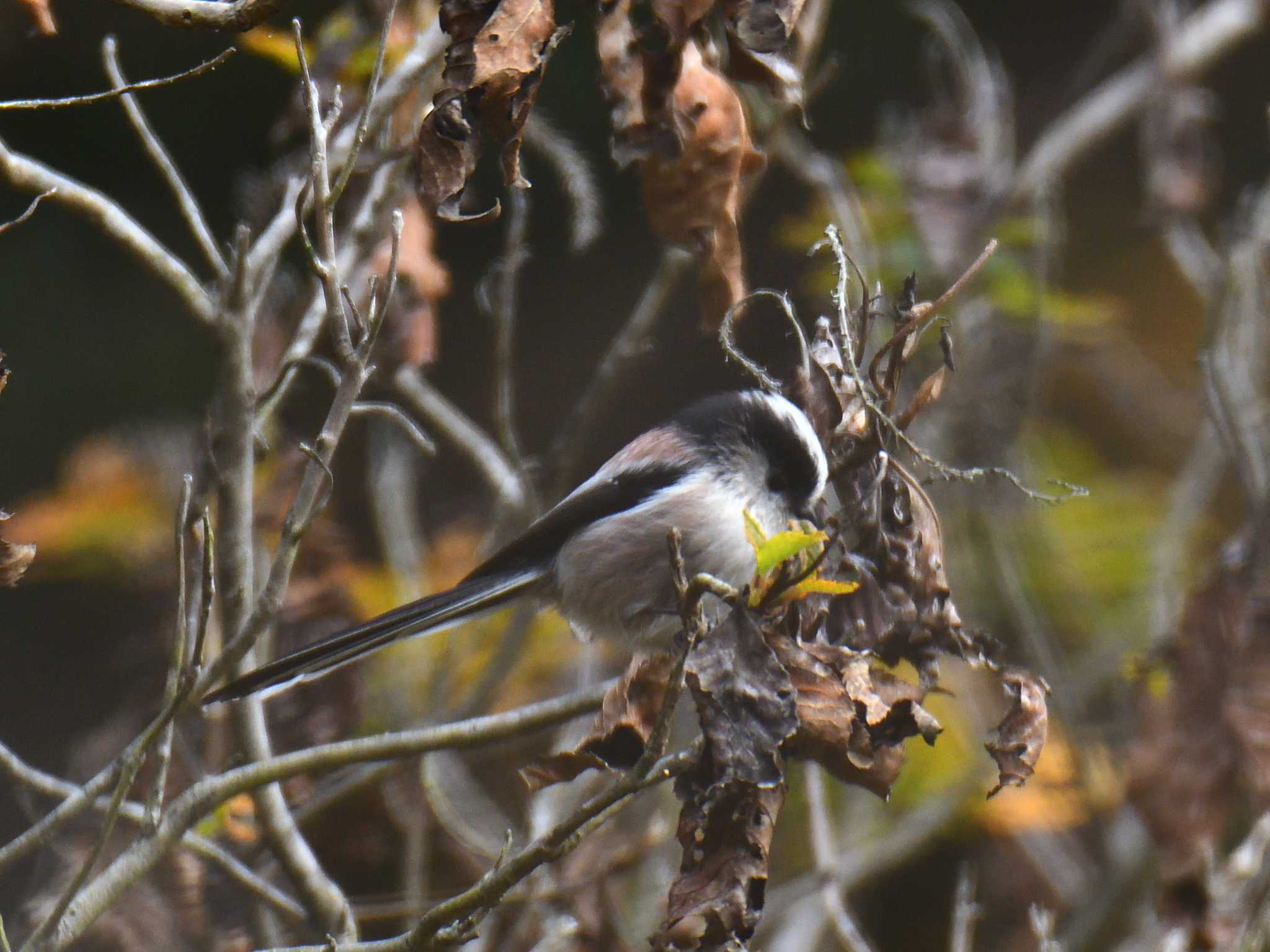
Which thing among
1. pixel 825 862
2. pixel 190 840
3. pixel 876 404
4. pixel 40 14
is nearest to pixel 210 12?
pixel 40 14

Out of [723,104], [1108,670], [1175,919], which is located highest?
[723,104]

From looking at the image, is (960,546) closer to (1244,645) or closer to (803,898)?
(803,898)

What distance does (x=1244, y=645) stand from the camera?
2.57m

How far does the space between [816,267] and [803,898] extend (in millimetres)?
2162


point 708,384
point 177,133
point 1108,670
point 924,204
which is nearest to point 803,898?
point 1108,670

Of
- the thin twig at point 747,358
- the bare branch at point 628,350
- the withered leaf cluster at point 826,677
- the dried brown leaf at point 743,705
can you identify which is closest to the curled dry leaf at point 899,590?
the withered leaf cluster at point 826,677

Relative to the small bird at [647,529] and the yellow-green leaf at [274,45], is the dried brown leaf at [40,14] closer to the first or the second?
the yellow-green leaf at [274,45]

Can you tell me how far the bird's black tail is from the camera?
2.46 metres

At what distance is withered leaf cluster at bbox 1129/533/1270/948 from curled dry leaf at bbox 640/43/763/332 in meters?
1.17

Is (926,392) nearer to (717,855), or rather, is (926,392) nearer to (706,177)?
(706,177)

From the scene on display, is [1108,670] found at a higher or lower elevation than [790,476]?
lower

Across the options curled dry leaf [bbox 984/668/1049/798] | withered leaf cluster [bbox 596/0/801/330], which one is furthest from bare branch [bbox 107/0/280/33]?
curled dry leaf [bbox 984/668/1049/798]

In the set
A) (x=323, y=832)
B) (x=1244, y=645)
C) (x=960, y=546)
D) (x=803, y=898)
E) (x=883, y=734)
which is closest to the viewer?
(x=883, y=734)

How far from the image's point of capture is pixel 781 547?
187cm
